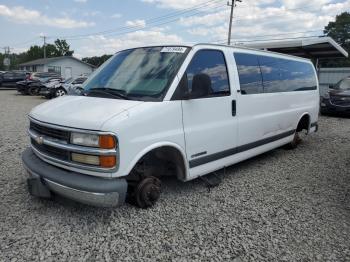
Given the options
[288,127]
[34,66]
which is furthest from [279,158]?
[34,66]

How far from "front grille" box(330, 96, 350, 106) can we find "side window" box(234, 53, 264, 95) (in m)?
8.67

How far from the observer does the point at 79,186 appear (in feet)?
10.4

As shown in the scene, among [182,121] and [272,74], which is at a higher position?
[272,74]

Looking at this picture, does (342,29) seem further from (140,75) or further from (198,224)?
(198,224)

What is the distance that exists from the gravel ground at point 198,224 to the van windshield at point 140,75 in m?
1.41

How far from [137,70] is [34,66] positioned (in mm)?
55474

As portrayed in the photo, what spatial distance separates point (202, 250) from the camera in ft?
10.1

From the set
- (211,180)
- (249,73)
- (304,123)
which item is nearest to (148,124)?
(211,180)

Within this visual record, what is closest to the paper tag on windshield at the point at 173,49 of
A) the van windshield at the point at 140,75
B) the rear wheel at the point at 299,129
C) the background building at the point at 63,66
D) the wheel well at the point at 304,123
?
the van windshield at the point at 140,75

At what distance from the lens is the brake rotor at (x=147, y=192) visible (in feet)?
12.1

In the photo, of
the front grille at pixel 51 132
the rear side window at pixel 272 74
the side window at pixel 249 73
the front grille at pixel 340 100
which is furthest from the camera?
the front grille at pixel 340 100

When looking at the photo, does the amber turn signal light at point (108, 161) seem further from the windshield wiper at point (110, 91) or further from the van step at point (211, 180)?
the van step at point (211, 180)

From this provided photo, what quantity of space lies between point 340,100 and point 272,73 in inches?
325

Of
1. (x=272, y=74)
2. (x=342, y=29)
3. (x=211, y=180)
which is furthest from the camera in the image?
(x=342, y=29)
